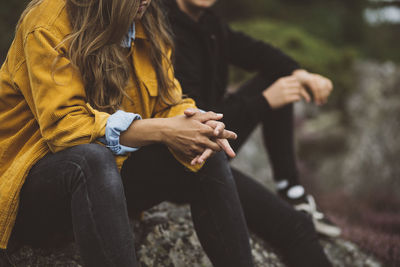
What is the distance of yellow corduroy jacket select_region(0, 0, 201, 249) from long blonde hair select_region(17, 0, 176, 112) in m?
0.05

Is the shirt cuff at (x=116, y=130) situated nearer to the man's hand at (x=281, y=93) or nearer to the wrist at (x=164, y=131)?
the wrist at (x=164, y=131)

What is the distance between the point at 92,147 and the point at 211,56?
55.1 inches

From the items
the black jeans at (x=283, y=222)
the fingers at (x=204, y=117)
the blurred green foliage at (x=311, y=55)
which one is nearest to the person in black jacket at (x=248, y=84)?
the black jeans at (x=283, y=222)

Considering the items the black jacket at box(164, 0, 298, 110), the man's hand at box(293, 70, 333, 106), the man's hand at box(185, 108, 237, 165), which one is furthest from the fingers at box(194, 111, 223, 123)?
the man's hand at box(293, 70, 333, 106)

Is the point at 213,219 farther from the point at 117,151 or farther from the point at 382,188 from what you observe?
the point at 382,188

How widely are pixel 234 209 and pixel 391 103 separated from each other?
4234 mm

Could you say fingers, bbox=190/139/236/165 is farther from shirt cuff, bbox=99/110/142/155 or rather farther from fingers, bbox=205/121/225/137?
shirt cuff, bbox=99/110/142/155

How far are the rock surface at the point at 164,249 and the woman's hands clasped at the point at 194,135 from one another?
2.47 ft

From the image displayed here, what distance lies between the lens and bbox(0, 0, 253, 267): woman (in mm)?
1423

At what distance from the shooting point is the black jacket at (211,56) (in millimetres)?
2494

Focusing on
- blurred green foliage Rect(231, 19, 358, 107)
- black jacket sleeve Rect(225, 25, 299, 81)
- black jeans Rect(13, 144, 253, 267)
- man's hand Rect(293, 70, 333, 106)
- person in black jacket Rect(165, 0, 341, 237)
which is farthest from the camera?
blurred green foliage Rect(231, 19, 358, 107)

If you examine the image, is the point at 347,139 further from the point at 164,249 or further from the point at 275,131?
the point at 164,249

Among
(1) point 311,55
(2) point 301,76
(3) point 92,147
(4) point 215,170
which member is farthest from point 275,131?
(1) point 311,55

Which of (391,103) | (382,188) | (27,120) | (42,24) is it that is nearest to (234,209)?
(27,120)
